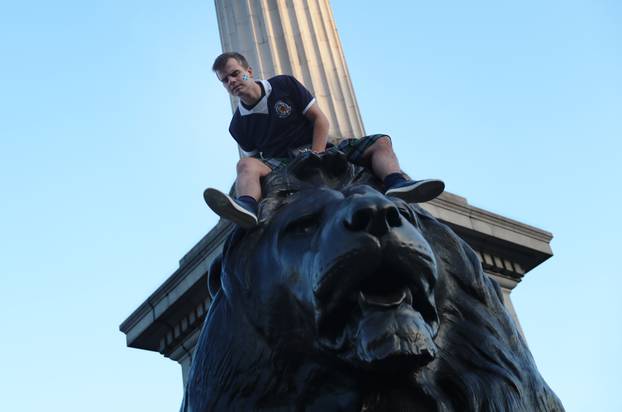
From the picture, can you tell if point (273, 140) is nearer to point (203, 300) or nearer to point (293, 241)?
point (293, 241)

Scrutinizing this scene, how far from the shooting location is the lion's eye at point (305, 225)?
2.99m

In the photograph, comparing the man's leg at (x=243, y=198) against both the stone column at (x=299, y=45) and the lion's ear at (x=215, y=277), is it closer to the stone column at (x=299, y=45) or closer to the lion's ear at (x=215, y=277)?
the lion's ear at (x=215, y=277)

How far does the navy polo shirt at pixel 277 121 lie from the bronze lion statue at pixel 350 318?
3.10 ft

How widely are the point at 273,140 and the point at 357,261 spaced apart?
1716 millimetres

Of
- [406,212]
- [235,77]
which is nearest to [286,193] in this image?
[406,212]

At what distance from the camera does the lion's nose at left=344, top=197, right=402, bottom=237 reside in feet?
8.81

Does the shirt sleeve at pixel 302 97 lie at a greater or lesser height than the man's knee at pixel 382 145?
greater

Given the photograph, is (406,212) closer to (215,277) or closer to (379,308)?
(379,308)

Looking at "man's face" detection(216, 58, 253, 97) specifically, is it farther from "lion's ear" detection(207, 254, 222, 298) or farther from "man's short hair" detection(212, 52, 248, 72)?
"lion's ear" detection(207, 254, 222, 298)

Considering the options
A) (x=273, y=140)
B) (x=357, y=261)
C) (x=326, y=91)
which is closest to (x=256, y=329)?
(x=357, y=261)

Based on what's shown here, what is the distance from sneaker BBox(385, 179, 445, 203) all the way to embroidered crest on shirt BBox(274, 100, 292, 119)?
3.59 ft

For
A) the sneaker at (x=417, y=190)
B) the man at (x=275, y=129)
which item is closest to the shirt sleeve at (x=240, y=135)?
the man at (x=275, y=129)

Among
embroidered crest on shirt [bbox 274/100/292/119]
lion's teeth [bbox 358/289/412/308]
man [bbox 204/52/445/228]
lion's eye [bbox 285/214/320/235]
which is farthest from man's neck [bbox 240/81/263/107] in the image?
lion's teeth [bbox 358/289/412/308]

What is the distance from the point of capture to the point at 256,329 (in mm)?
2988
